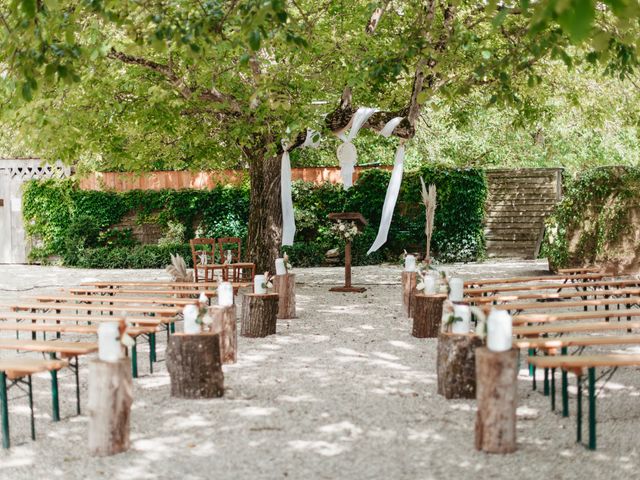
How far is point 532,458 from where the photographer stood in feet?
12.9

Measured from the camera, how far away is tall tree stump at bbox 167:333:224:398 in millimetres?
5051

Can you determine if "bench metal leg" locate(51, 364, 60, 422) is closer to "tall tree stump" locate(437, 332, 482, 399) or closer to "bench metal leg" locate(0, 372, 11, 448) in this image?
"bench metal leg" locate(0, 372, 11, 448)

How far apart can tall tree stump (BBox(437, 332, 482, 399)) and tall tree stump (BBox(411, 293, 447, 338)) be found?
2.22 metres

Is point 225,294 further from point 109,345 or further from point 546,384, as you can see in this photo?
point 546,384

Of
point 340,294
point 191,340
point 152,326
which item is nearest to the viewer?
point 191,340

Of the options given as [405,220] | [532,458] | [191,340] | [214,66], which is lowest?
[532,458]

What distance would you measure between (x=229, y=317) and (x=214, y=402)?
1.31m

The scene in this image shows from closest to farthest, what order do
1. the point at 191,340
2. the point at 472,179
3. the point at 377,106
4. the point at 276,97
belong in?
the point at 191,340 < the point at 276,97 < the point at 377,106 < the point at 472,179

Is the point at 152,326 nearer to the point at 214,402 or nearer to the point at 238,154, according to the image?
the point at 214,402

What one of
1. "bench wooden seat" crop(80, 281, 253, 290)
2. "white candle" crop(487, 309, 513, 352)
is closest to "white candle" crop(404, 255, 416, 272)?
"bench wooden seat" crop(80, 281, 253, 290)

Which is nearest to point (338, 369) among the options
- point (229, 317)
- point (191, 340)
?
point (229, 317)

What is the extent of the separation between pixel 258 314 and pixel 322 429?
124 inches

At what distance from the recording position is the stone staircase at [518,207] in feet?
52.1

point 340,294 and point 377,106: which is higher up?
point 377,106
